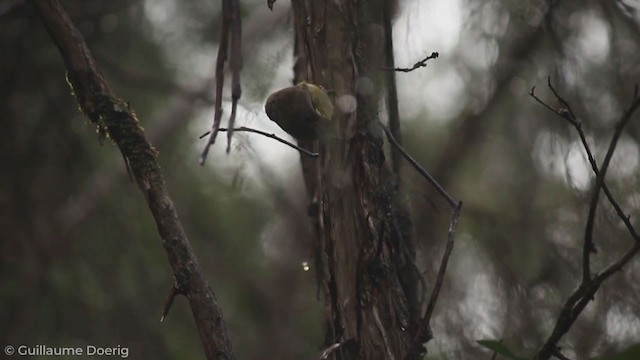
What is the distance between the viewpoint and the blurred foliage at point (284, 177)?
2932mm

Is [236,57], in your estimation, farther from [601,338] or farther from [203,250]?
[203,250]

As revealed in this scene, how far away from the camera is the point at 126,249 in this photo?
139 inches

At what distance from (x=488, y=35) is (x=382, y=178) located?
1.70m

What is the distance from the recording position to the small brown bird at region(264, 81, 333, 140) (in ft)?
4.98

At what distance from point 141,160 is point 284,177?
289cm

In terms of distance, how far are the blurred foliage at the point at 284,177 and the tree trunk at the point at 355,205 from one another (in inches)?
26.9

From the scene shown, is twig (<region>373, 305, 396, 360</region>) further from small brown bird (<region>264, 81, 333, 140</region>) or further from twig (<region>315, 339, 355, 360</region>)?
small brown bird (<region>264, 81, 333, 140</region>)

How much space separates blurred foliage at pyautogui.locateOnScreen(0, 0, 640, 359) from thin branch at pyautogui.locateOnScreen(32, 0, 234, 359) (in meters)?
0.77

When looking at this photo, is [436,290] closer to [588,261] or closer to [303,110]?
[588,261]

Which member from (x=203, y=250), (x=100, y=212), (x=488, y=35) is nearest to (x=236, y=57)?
(x=488, y=35)

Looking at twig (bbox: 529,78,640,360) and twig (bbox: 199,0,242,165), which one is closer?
twig (bbox: 199,0,242,165)

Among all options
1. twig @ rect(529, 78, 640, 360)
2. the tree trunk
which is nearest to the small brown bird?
the tree trunk

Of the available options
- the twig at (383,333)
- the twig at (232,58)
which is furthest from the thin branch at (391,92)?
the twig at (232,58)

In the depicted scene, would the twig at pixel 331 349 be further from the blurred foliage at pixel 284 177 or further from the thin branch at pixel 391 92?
A: the blurred foliage at pixel 284 177
